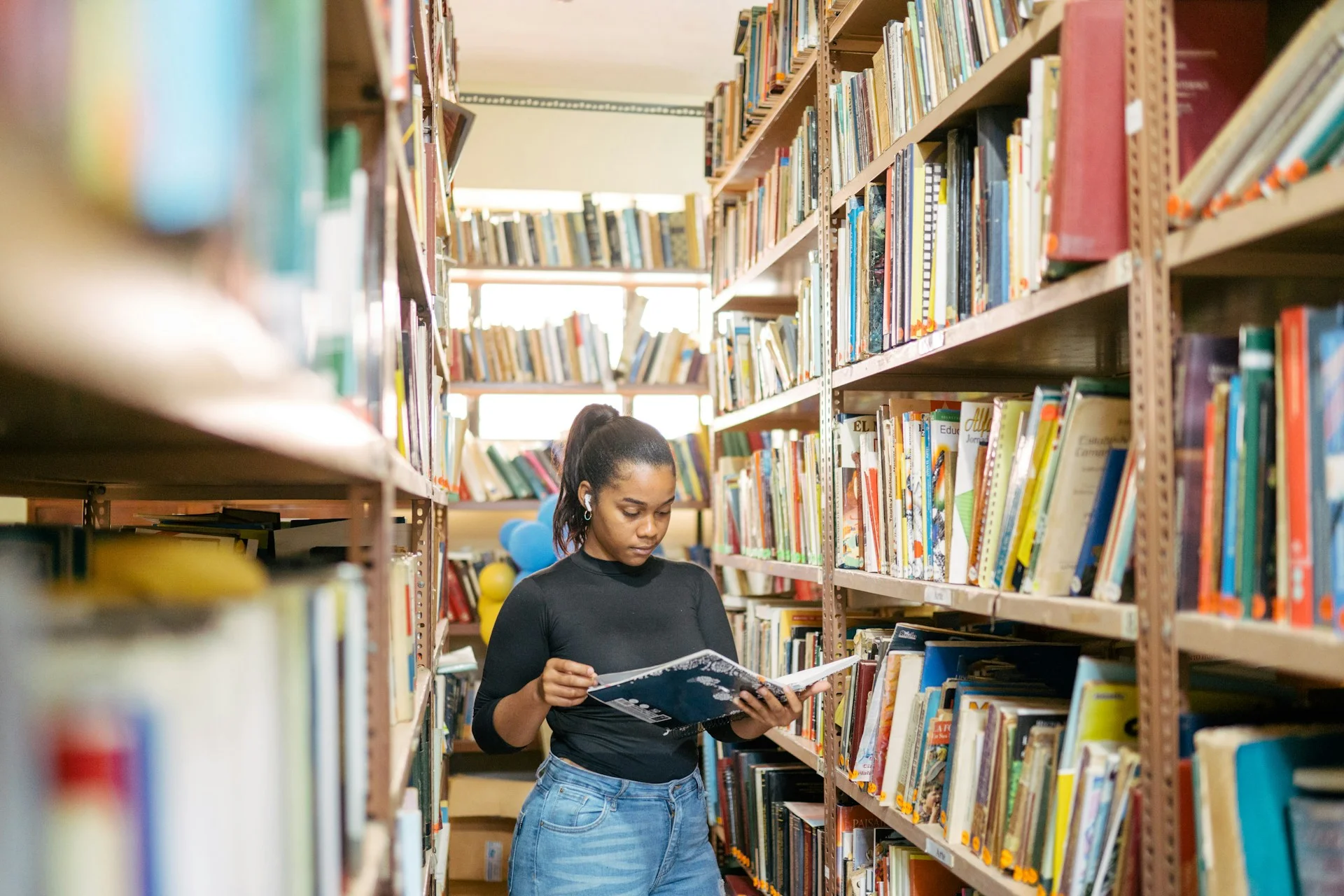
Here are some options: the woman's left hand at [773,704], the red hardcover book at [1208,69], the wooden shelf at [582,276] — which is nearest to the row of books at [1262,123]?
the red hardcover book at [1208,69]

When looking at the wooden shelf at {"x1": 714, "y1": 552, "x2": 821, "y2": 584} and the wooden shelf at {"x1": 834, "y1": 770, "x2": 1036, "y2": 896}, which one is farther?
the wooden shelf at {"x1": 714, "y1": 552, "x2": 821, "y2": 584}

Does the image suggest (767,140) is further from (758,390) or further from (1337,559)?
(1337,559)

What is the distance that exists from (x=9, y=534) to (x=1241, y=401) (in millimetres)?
1079

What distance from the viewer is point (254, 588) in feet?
2.21

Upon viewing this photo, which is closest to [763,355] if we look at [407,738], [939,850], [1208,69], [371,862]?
[939,850]

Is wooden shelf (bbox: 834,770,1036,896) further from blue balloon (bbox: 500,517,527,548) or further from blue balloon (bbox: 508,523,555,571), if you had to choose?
blue balloon (bbox: 500,517,527,548)

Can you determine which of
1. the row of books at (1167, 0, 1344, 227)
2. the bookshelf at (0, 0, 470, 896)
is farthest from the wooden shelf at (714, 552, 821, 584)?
the row of books at (1167, 0, 1344, 227)

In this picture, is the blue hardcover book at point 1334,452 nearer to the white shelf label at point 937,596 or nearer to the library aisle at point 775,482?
the library aisle at point 775,482

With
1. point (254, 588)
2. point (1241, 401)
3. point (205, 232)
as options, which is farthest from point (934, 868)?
point (205, 232)

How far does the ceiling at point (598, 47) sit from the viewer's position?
4129 mm

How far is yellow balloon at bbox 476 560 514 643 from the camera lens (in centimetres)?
409

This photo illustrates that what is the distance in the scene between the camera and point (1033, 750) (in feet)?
4.55

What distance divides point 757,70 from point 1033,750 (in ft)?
7.17

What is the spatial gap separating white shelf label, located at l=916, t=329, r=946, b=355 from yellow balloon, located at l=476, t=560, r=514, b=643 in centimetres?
261
